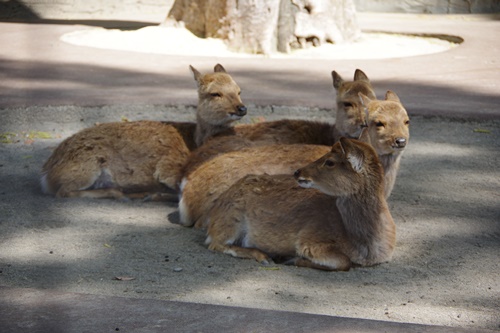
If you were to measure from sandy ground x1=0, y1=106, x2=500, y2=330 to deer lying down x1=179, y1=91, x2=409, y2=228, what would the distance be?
21cm

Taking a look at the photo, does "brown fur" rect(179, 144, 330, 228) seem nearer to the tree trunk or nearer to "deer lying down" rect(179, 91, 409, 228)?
"deer lying down" rect(179, 91, 409, 228)

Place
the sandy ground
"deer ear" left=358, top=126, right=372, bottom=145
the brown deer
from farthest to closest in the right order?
"deer ear" left=358, top=126, right=372, bottom=145
the brown deer
the sandy ground

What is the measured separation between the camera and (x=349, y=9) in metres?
14.7

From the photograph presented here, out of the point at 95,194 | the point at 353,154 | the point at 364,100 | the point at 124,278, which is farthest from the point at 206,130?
the point at 124,278

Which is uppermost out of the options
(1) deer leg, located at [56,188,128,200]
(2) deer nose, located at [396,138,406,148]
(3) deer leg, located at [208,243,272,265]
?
(2) deer nose, located at [396,138,406,148]

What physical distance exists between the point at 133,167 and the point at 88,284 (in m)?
2.18

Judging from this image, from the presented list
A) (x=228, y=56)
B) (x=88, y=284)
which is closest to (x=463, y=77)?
(x=228, y=56)

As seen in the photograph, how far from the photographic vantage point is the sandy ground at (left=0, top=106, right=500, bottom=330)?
4277 mm

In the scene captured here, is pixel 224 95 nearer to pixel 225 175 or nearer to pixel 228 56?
pixel 225 175

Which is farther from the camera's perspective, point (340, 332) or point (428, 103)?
point (428, 103)

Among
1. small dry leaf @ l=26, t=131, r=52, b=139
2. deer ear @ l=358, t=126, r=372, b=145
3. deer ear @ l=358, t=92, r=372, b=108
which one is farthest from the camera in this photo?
small dry leaf @ l=26, t=131, r=52, b=139

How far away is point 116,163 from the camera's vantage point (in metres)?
6.54

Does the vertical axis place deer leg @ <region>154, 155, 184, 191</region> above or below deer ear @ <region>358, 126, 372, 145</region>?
Result: below

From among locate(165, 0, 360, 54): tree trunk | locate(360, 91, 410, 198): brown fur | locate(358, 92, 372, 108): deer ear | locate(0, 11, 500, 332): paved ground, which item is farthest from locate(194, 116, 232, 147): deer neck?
locate(165, 0, 360, 54): tree trunk
